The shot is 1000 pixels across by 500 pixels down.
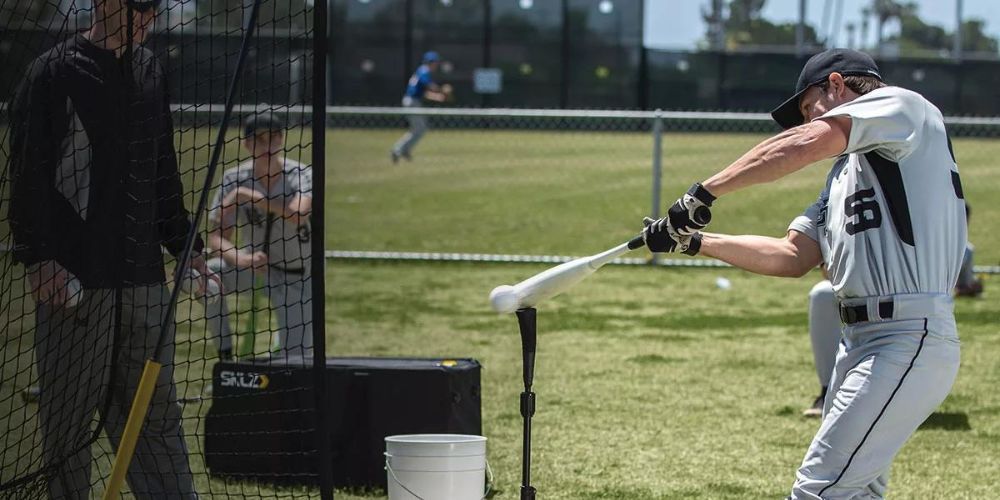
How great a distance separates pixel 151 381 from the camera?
14.5 ft

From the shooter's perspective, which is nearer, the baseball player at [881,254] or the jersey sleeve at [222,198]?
the baseball player at [881,254]

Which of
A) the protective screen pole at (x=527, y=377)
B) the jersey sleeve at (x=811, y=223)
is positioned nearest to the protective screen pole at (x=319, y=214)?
the protective screen pole at (x=527, y=377)

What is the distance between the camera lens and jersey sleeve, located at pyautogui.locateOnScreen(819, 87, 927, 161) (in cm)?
404

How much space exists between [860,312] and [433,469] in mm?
1674

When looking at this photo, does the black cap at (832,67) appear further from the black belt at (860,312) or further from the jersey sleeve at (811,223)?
the black belt at (860,312)

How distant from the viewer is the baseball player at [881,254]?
13.4 feet

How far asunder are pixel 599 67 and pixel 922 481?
108 feet

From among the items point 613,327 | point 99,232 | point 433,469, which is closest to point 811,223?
point 433,469

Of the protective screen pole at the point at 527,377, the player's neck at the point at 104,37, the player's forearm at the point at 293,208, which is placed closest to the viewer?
the protective screen pole at the point at 527,377

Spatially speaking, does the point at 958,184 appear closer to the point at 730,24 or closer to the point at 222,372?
the point at 222,372

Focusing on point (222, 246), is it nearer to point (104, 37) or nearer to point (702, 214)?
point (104, 37)

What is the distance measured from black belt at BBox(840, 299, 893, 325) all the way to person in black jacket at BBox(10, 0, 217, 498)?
247cm

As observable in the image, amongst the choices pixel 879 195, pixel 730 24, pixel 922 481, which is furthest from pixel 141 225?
pixel 730 24

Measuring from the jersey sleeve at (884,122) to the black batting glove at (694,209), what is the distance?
422 millimetres
